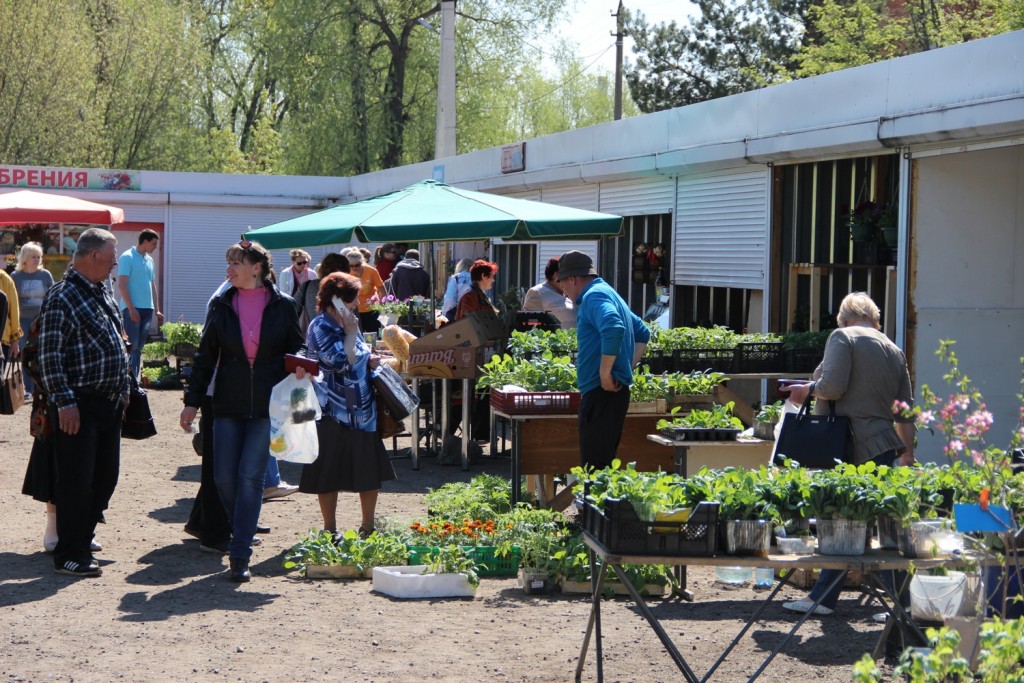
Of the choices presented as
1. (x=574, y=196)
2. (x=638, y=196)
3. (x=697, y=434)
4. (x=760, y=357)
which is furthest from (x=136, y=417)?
(x=574, y=196)

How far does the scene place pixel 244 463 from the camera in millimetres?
7164

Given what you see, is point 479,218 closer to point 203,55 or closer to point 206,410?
point 206,410

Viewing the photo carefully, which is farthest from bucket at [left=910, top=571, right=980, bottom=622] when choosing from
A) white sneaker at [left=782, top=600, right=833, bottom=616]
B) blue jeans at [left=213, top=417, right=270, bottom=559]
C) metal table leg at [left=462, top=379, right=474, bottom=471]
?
metal table leg at [left=462, top=379, right=474, bottom=471]

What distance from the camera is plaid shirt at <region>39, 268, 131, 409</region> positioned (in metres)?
6.96

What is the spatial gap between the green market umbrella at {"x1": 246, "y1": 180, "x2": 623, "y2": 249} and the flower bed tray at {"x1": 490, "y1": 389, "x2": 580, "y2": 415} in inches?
103

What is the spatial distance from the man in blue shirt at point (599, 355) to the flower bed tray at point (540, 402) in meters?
0.86

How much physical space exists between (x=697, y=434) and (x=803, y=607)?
122 cm

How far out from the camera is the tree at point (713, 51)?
47.8 m

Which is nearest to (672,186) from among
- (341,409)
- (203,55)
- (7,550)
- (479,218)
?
(479,218)

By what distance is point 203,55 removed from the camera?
119 feet

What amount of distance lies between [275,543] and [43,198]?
33.0ft

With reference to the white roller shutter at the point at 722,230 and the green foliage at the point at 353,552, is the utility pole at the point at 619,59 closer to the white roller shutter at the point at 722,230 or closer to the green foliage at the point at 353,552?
the white roller shutter at the point at 722,230

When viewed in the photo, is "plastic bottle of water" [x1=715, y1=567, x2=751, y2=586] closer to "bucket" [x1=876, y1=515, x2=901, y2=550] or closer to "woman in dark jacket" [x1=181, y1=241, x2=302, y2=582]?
"bucket" [x1=876, y1=515, x2=901, y2=550]

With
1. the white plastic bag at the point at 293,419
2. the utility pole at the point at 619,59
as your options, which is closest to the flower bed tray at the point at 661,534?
the white plastic bag at the point at 293,419
